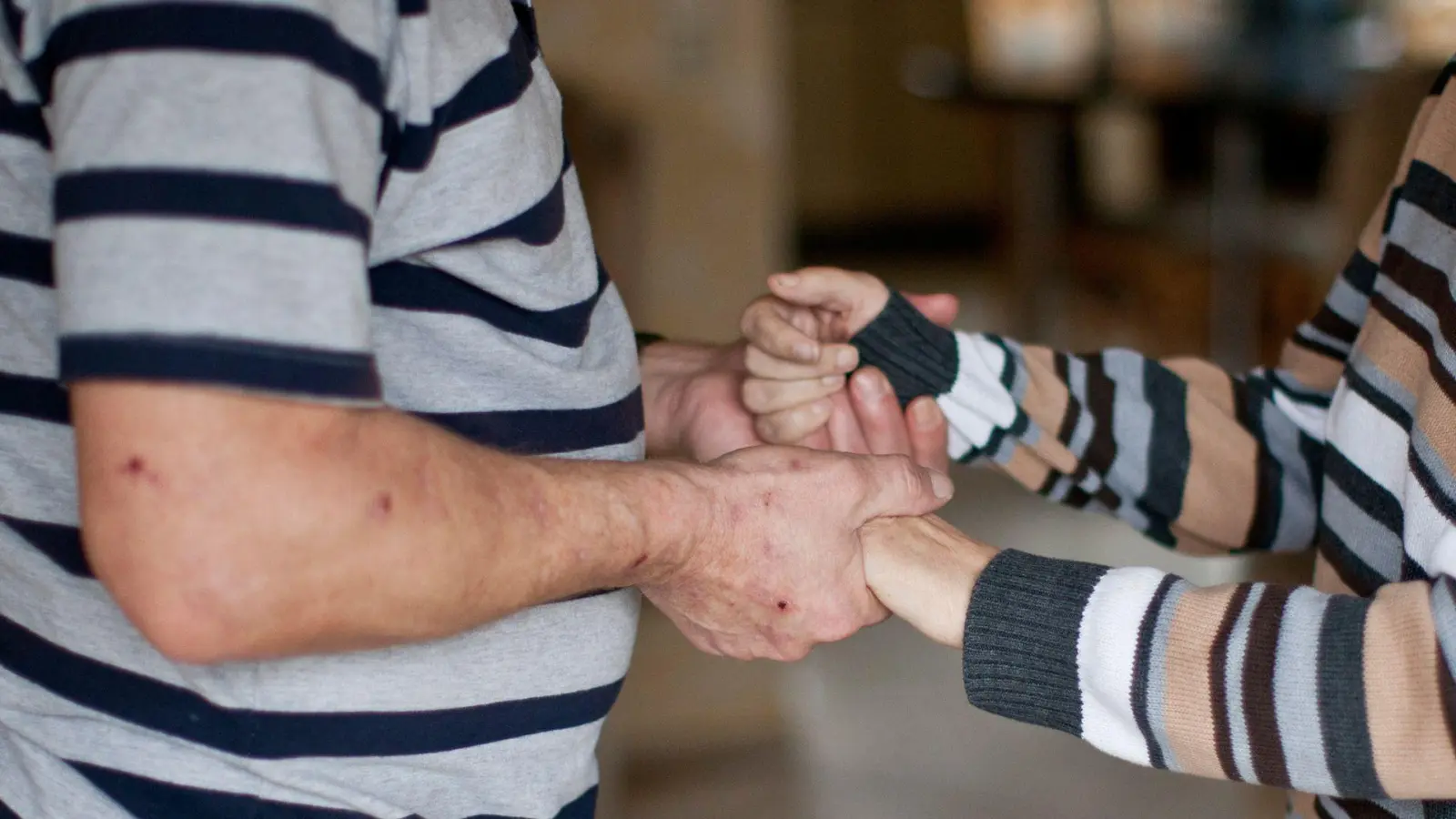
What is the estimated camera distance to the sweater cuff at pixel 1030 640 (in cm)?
84

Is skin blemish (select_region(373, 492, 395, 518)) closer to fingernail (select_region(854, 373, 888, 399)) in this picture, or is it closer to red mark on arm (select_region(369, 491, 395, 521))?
red mark on arm (select_region(369, 491, 395, 521))

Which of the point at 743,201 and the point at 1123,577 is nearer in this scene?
the point at 1123,577

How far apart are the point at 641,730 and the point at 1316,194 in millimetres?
4003

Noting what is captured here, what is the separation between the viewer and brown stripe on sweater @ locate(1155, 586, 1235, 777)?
79cm

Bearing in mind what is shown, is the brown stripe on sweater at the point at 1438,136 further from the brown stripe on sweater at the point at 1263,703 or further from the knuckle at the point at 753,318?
the knuckle at the point at 753,318

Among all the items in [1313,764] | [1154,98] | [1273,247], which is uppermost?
[1313,764]

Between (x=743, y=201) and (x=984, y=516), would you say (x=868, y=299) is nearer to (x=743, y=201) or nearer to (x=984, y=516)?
(x=743, y=201)

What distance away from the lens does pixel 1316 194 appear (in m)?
5.34

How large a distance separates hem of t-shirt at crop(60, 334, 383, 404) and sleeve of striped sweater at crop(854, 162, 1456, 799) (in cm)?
48

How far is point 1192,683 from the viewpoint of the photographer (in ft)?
2.61

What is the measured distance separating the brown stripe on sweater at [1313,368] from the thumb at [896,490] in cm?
39

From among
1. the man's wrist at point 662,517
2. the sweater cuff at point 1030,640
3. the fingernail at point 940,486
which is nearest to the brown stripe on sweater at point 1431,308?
the sweater cuff at point 1030,640

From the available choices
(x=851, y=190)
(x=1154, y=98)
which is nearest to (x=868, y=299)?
(x=1154, y=98)

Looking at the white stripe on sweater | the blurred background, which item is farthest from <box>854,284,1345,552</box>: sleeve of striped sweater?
the blurred background
